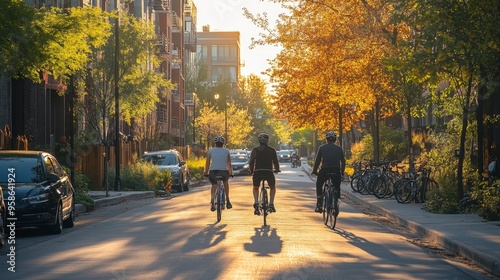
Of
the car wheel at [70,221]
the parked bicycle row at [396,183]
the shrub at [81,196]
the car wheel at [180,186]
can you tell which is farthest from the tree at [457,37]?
the car wheel at [180,186]

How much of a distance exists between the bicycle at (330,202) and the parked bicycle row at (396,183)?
743cm

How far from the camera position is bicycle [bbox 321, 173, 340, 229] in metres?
20.6

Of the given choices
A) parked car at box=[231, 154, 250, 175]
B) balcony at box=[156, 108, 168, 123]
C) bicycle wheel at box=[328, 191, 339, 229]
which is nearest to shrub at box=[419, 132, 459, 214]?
bicycle wheel at box=[328, 191, 339, 229]

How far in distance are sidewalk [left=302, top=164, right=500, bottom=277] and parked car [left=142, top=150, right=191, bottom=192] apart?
14702 millimetres

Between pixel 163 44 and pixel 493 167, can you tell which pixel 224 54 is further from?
pixel 493 167

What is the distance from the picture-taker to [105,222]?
2284 centimetres

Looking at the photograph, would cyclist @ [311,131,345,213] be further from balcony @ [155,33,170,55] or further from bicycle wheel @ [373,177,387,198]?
balcony @ [155,33,170,55]

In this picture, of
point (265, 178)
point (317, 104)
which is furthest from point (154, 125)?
point (265, 178)

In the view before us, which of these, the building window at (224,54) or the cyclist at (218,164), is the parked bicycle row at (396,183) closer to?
the cyclist at (218,164)

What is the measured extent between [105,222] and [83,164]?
1572 centimetres

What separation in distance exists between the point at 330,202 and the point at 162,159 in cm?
2305

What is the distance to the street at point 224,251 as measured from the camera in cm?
1286

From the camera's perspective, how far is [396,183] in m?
30.2

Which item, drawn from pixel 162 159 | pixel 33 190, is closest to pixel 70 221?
pixel 33 190
